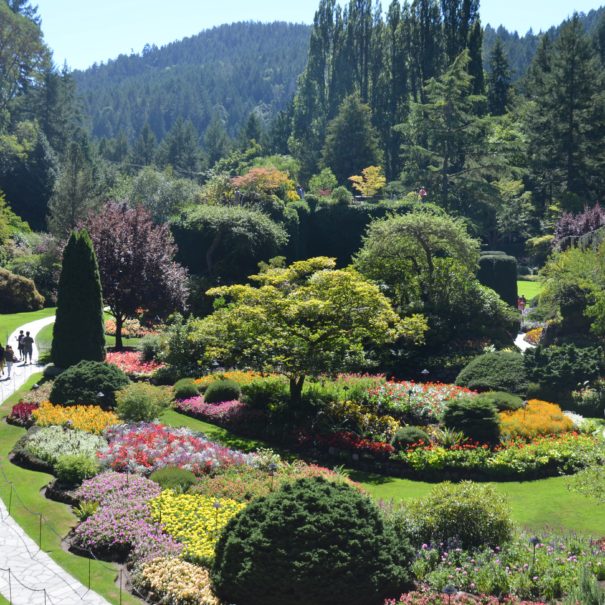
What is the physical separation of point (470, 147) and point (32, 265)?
3024 centimetres

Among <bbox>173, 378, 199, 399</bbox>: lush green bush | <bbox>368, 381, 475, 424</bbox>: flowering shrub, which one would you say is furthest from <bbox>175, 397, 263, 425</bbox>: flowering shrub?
<bbox>368, 381, 475, 424</bbox>: flowering shrub

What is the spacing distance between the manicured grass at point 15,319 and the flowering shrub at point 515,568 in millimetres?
24434

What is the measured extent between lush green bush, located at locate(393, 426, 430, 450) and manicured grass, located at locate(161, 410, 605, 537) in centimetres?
112

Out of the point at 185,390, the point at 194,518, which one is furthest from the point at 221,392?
the point at 194,518

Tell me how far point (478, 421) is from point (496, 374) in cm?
570

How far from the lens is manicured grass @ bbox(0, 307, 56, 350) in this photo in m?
34.7

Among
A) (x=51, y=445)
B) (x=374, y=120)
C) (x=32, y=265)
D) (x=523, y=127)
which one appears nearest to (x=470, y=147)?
(x=523, y=127)

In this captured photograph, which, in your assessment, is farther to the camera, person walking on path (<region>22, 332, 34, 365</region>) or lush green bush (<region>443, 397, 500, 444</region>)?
person walking on path (<region>22, 332, 34, 365</region>)

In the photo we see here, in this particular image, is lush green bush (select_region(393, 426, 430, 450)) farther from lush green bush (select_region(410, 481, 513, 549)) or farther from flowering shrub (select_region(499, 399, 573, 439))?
lush green bush (select_region(410, 481, 513, 549))

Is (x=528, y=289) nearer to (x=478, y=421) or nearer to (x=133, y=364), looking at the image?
(x=133, y=364)

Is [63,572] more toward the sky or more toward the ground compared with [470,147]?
more toward the ground

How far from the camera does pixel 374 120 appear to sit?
3110 inches

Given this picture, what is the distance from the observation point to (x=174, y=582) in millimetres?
12805

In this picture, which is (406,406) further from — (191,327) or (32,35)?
(32,35)
